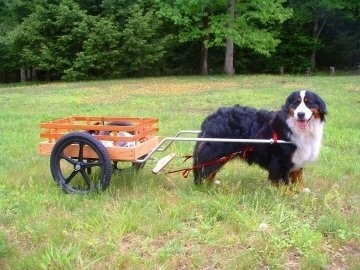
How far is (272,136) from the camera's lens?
5137mm

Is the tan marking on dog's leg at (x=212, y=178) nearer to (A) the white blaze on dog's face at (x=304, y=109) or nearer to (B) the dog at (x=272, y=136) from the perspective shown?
(B) the dog at (x=272, y=136)

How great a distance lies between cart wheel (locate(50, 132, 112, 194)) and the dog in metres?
1.01

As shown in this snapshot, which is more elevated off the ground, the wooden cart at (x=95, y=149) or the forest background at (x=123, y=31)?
the forest background at (x=123, y=31)

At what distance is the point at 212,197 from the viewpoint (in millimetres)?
5008

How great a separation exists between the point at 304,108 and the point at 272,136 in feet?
1.65

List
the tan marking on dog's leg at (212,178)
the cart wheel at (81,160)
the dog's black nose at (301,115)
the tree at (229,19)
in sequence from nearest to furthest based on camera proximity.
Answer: the dog's black nose at (301,115) < the cart wheel at (81,160) < the tan marking on dog's leg at (212,178) < the tree at (229,19)

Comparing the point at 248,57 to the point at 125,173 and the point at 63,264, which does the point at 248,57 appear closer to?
the point at 125,173

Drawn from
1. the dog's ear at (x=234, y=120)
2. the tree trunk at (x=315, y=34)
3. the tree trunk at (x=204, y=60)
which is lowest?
the dog's ear at (x=234, y=120)

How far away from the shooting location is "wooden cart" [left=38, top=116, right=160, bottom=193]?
5.08m

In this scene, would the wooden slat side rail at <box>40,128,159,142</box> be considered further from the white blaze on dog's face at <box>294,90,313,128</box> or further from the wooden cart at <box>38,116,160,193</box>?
the white blaze on dog's face at <box>294,90,313,128</box>

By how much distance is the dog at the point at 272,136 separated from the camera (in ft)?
16.2

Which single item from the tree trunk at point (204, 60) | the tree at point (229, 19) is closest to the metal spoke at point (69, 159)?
the tree at point (229, 19)

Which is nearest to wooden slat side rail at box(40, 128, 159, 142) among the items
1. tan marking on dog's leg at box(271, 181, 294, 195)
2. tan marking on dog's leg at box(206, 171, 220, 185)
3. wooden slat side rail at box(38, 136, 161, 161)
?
wooden slat side rail at box(38, 136, 161, 161)

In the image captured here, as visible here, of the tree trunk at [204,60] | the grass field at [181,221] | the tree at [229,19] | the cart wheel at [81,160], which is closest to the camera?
the grass field at [181,221]
